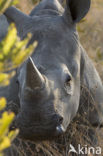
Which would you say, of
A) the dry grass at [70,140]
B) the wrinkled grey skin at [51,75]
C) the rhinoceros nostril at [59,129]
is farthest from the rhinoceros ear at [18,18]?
the rhinoceros nostril at [59,129]

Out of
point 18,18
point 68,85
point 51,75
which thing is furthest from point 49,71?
point 18,18

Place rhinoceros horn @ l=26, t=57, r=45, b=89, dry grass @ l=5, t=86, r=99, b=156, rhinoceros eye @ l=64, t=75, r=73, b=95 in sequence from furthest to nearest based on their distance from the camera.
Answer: dry grass @ l=5, t=86, r=99, b=156 < rhinoceros eye @ l=64, t=75, r=73, b=95 < rhinoceros horn @ l=26, t=57, r=45, b=89

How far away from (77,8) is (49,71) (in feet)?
3.30

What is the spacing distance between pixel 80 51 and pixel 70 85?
0.54 metres

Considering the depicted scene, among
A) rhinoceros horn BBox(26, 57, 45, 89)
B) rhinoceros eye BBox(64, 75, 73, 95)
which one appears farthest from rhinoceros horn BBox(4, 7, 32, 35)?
rhinoceros horn BBox(26, 57, 45, 89)

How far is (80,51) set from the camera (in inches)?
151

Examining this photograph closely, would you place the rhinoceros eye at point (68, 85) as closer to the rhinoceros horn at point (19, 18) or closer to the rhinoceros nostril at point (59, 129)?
the rhinoceros nostril at point (59, 129)

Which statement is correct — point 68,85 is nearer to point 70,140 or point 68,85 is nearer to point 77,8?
point 70,140

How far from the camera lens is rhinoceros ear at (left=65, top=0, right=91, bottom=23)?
3881mm

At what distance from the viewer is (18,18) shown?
411cm

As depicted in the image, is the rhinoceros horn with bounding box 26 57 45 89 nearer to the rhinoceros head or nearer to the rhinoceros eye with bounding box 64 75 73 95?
the rhinoceros head

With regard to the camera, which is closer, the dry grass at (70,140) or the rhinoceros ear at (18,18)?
the dry grass at (70,140)

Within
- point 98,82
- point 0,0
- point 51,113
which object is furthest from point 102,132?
point 0,0

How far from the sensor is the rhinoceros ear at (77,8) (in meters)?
3.88
